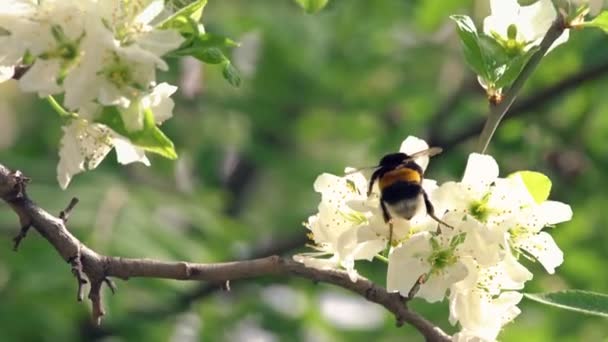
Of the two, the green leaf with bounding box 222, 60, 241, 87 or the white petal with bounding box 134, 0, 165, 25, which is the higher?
the white petal with bounding box 134, 0, 165, 25

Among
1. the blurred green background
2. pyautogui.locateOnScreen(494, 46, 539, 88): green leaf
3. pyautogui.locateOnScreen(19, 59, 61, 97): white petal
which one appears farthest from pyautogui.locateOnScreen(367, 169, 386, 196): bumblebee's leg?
the blurred green background

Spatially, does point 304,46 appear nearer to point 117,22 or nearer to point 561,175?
point 561,175

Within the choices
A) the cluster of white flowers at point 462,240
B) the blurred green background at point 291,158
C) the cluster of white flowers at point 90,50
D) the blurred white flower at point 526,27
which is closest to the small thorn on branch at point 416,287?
the cluster of white flowers at point 462,240

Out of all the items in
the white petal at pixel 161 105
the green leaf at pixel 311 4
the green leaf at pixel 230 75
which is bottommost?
the white petal at pixel 161 105

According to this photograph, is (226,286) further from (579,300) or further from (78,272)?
(579,300)

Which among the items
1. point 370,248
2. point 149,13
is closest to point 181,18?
point 149,13

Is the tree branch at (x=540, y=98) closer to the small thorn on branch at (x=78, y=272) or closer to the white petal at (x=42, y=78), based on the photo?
the small thorn on branch at (x=78, y=272)

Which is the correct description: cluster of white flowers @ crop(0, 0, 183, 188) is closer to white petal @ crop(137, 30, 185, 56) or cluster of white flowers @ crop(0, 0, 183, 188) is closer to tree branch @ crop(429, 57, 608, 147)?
white petal @ crop(137, 30, 185, 56)

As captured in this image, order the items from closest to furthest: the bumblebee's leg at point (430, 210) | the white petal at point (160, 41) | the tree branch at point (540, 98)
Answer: the white petal at point (160, 41) → the bumblebee's leg at point (430, 210) → the tree branch at point (540, 98)
